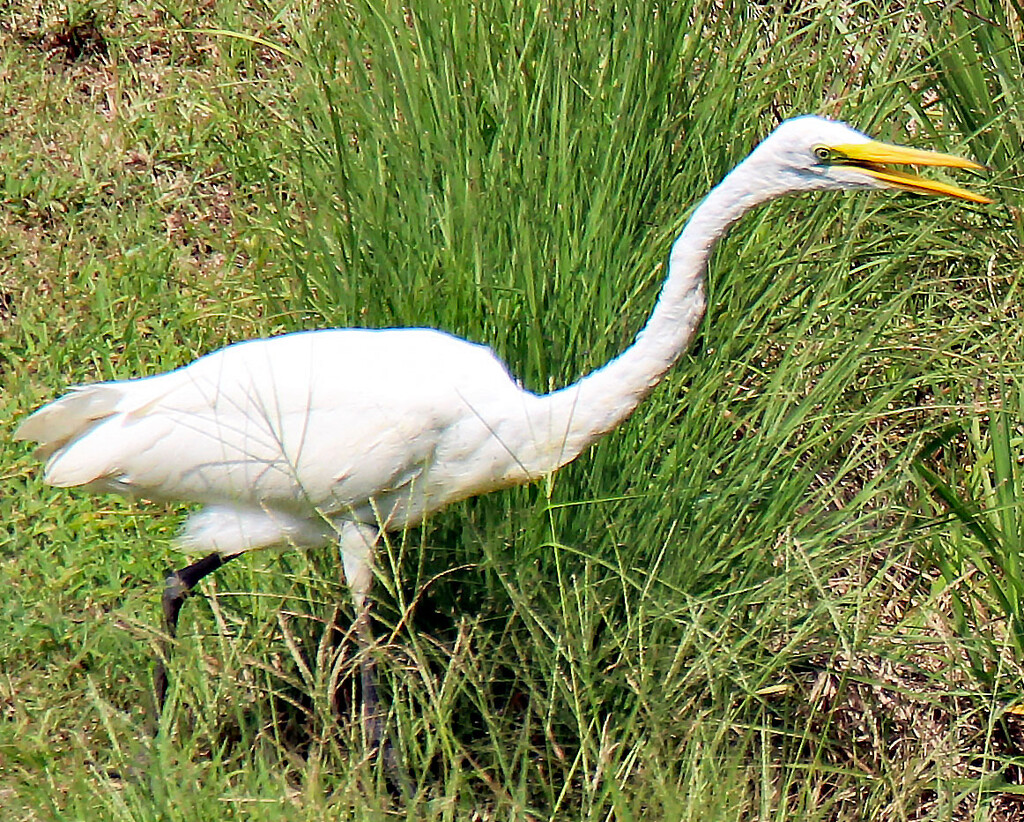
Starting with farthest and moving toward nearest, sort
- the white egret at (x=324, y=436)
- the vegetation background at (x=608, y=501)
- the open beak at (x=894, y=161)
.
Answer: the white egret at (x=324, y=436)
the vegetation background at (x=608, y=501)
the open beak at (x=894, y=161)

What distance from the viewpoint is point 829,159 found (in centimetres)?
197

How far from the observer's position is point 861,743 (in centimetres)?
249

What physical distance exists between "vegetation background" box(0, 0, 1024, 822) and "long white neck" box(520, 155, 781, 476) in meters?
0.12

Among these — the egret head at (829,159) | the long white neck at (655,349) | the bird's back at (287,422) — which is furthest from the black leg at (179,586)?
the egret head at (829,159)

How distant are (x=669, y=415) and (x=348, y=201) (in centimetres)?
75

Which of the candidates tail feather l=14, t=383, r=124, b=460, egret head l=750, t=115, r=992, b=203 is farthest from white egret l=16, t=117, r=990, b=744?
egret head l=750, t=115, r=992, b=203

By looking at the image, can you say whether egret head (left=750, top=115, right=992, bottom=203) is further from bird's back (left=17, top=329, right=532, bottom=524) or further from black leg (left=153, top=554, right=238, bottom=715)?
black leg (left=153, top=554, right=238, bottom=715)

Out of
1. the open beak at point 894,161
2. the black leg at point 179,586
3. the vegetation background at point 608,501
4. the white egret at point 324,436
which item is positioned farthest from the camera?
the black leg at point 179,586

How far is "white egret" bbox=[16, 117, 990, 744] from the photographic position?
2.25 m

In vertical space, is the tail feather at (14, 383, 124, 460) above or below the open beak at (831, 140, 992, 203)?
below

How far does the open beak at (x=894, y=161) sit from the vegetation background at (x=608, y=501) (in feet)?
1.41

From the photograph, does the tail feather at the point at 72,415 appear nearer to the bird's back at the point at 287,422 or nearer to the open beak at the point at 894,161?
the bird's back at the point at 287,422

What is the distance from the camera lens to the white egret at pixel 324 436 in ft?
7.38

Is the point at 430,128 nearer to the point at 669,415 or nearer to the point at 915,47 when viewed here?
the point at 669,415
